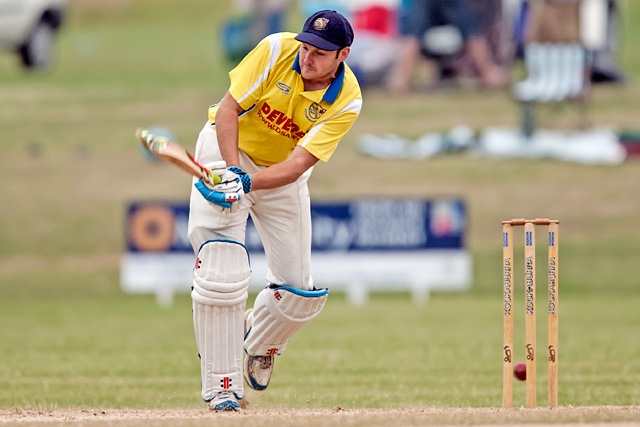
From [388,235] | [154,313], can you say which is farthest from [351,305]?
[154,313]

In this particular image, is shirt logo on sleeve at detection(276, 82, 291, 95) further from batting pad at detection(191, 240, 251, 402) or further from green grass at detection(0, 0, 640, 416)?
green grass at detection(0, 0, 640, 416)

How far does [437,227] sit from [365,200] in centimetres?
78

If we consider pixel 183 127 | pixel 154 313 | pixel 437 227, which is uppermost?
pixel 183 127

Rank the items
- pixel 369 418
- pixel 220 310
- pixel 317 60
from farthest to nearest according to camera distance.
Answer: pixel 220 310, pixel 317 60, pixel 369 418

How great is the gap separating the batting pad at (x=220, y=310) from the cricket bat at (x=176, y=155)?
378 millimetres

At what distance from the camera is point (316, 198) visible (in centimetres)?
1542

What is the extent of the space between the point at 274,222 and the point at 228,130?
22.5 inches

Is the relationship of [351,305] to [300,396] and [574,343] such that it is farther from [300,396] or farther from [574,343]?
[300,396]

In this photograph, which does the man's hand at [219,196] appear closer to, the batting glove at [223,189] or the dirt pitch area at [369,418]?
the batting glove at [223,189]

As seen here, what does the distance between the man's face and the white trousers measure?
1.52 feet

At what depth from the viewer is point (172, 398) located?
6.89 m

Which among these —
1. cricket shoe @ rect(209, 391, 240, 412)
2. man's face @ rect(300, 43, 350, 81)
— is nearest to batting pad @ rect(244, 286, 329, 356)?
cricket shoe @ rect(209, 391, 240, 412)

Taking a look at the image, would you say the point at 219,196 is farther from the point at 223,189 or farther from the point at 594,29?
the point at 594,29

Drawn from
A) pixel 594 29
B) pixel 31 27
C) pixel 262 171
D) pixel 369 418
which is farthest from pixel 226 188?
pixel 31 27
